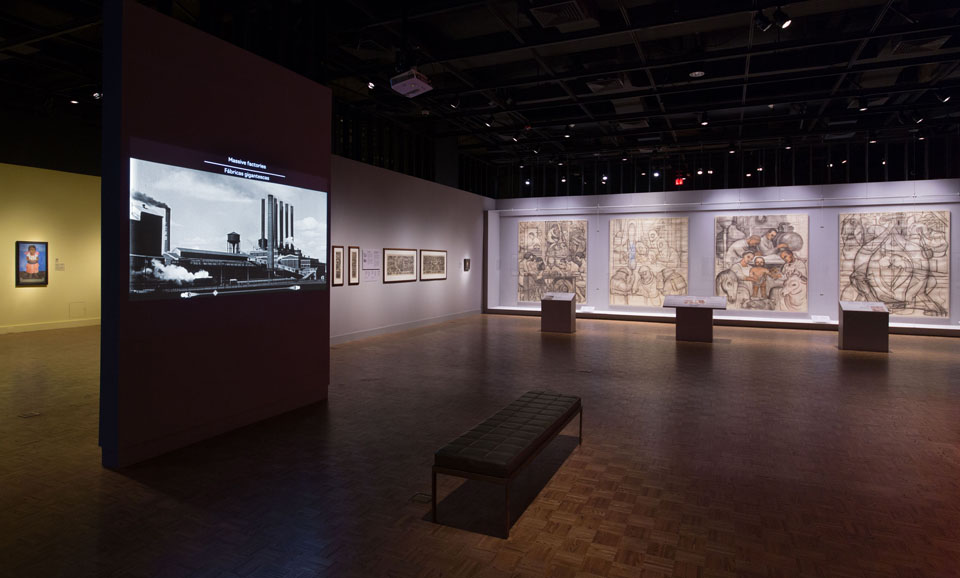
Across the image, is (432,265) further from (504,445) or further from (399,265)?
(504,445)

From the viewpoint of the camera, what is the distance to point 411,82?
341 inches

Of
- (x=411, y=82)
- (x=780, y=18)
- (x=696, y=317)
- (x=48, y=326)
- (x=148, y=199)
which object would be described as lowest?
(x=48, y=326)

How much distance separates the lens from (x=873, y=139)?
1516cm

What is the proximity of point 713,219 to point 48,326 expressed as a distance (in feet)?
61.3

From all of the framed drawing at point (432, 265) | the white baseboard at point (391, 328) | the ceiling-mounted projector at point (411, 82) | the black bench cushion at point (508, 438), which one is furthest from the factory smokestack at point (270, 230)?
the framed drawing at point (432, 265)

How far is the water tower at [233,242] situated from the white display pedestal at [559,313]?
10.1m

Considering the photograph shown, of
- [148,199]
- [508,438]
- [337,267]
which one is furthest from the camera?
[337,267]

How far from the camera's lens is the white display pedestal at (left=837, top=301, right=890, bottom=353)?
11703mm

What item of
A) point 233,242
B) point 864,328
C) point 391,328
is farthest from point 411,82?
point 864,328

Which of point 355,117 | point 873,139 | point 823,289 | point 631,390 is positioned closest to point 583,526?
point 631,390

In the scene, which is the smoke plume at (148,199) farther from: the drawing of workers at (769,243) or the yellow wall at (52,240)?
the drawing of workers at (769,243)

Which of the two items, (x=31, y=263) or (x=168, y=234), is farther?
(x=31, y=263)

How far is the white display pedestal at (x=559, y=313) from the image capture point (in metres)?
14.6

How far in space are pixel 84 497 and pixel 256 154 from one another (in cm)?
367
